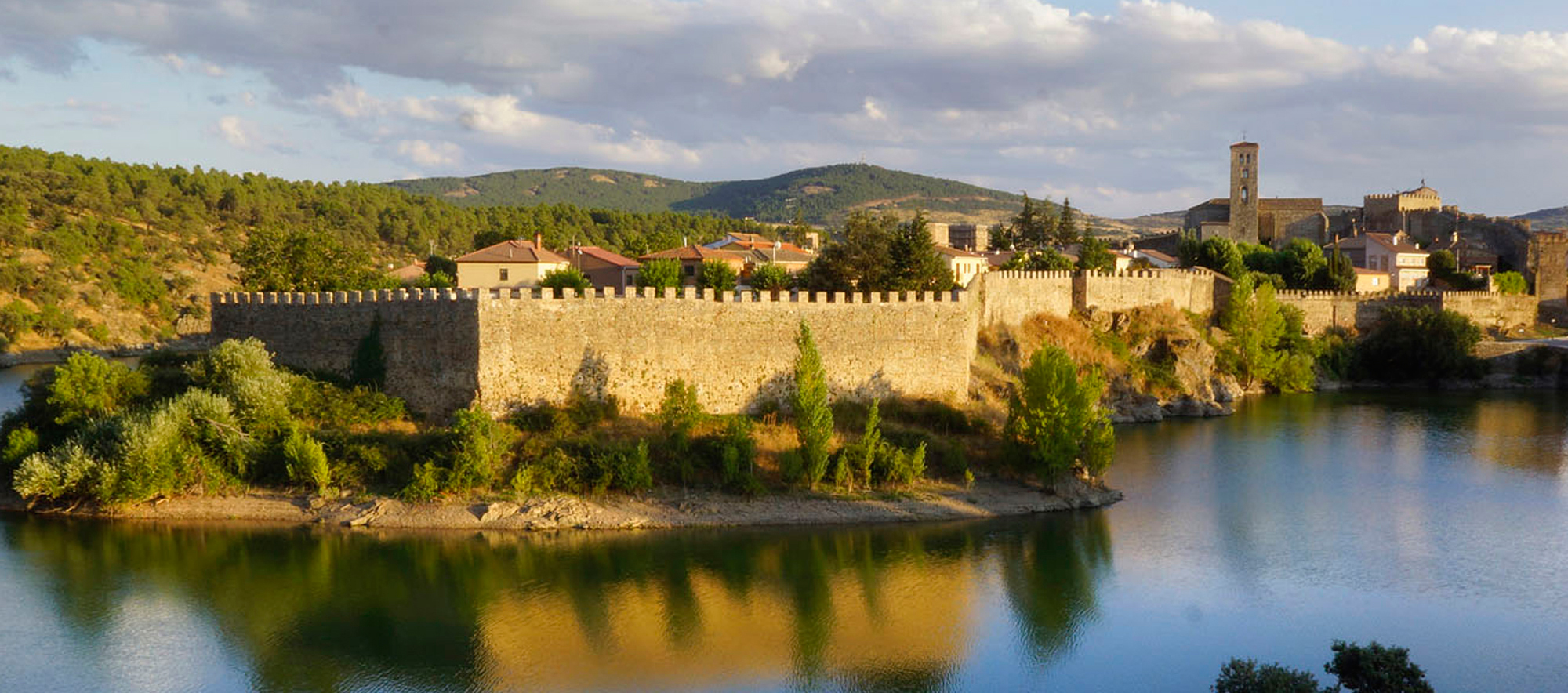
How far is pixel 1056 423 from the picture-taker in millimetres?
23594

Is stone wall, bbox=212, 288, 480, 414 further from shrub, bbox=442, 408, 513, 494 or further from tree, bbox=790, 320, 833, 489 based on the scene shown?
tree, bbox=790, 320, 833, 489

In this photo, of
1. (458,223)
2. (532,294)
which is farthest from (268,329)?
(458,223)

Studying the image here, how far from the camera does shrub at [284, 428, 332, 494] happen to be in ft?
72.3

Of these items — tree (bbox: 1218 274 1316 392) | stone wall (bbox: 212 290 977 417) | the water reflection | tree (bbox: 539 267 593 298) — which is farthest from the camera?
tree (bbox: 1218 274 1316 392)

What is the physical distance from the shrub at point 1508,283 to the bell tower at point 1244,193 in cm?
1356

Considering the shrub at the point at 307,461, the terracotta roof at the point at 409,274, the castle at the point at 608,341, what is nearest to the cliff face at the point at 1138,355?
the castle at the point at 608,341

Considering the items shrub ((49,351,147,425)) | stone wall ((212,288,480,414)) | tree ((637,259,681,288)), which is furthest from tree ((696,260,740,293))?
shrub ((49,351,147,425))

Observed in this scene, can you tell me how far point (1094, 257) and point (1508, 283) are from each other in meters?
18.1

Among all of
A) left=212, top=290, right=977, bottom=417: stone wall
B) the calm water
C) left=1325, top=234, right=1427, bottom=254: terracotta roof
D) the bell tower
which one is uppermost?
the bell tower

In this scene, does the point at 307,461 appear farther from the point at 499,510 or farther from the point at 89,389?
the point at 89,389

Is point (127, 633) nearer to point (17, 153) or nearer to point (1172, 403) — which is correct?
point (1172, 403)

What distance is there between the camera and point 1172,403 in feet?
120

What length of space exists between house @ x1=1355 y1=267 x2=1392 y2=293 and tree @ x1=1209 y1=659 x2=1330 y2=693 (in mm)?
40659

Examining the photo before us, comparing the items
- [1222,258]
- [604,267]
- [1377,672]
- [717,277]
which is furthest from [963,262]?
[1377,672]
